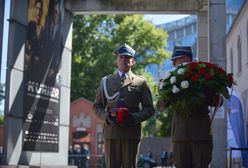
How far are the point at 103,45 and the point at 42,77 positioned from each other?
29.7 meters

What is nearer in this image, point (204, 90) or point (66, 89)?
point (204, 90)

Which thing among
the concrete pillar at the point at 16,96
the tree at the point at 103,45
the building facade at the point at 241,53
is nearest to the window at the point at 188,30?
the tree at the point at 103,45

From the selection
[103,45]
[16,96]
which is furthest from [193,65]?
[103,45]

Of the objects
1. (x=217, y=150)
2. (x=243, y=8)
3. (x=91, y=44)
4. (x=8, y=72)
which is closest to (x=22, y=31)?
(x=8, y=72)

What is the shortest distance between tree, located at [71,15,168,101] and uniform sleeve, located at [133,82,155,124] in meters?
36.1

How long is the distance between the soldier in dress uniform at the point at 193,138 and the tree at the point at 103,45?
36487mm

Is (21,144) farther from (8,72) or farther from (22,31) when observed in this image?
(22,31)

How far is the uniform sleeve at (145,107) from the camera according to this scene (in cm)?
548

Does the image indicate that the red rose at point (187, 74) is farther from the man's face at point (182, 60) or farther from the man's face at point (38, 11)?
the man's face at point (38, 11)

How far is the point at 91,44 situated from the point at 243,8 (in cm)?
1834

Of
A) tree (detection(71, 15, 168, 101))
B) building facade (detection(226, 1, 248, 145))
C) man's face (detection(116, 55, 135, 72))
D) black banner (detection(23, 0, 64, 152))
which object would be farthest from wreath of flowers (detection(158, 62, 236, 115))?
A: tree (detection(71, 15, 168, 101))

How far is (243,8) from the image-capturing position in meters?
27.9

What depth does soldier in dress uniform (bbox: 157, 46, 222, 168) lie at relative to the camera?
5301mm

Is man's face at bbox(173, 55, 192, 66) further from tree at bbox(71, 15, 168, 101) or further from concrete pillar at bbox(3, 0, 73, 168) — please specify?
tree at bbox(71, 15, 168, 101)
